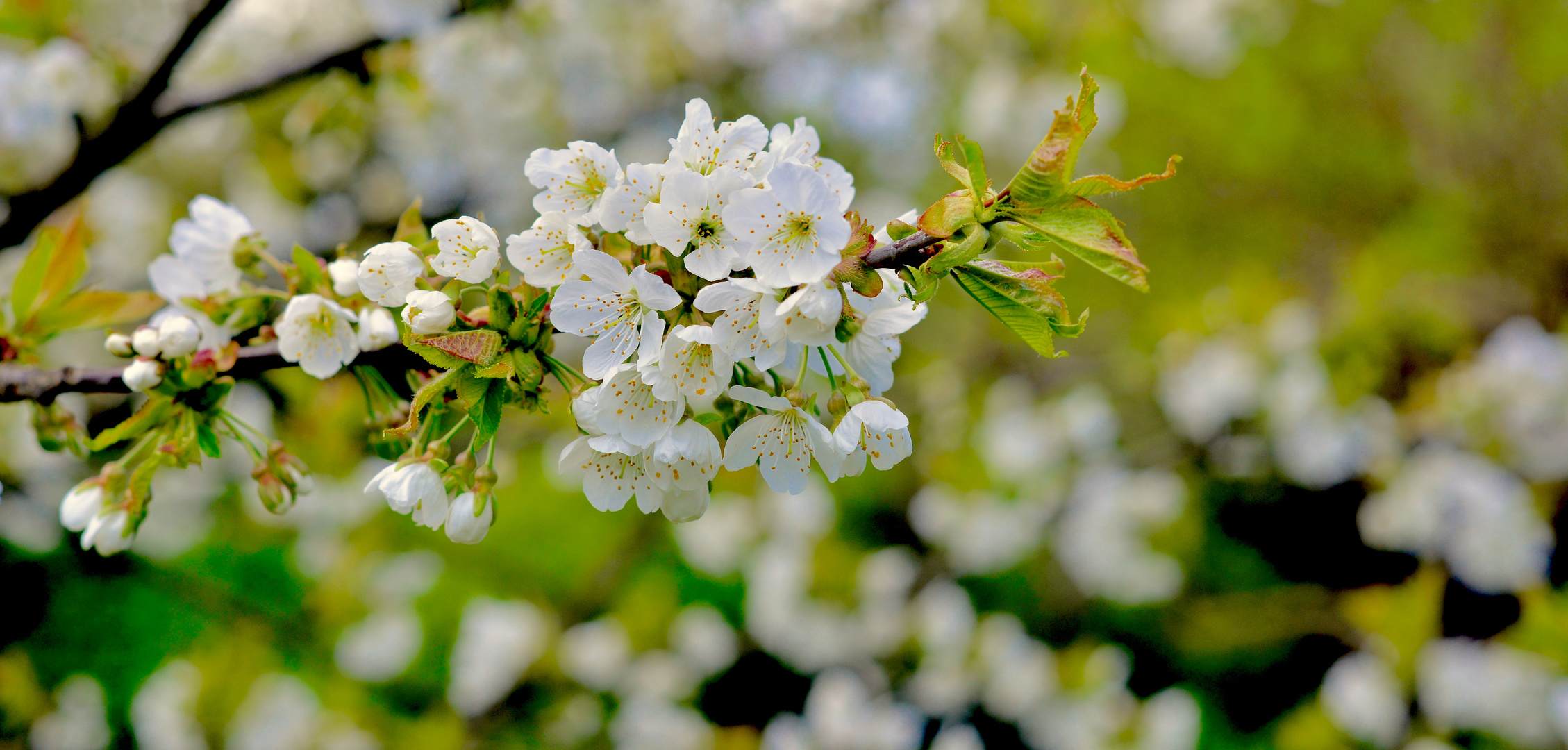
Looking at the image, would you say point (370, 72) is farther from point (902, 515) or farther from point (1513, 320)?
point (1513, 320)

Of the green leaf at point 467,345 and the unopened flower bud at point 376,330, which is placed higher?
the green leaf at point 467,345

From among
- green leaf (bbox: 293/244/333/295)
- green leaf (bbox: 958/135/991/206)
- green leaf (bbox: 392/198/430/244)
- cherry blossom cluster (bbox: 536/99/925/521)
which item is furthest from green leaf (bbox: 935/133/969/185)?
green leaf (bbox: 293/244/333/295)

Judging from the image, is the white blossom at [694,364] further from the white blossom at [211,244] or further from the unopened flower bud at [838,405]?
the white blossom at [211,244]

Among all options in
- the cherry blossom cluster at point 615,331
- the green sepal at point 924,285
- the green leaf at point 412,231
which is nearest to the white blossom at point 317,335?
the cherry blossom cluster at point 615,331

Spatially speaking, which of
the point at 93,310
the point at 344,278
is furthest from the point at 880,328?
the point at 93,310

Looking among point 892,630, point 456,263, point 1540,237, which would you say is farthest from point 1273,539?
point 456,263

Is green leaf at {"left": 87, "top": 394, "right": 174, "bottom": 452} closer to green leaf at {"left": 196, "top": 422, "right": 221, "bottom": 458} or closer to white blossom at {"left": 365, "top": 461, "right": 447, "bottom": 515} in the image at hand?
green leaf at {"left": 196, "top": 422, "right": 221, "bottom": 458}

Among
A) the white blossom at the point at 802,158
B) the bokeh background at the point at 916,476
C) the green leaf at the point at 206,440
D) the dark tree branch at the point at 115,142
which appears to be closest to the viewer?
the white blossom at the point at 802,158

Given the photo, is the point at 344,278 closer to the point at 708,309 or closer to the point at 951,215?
the point at 708,309
